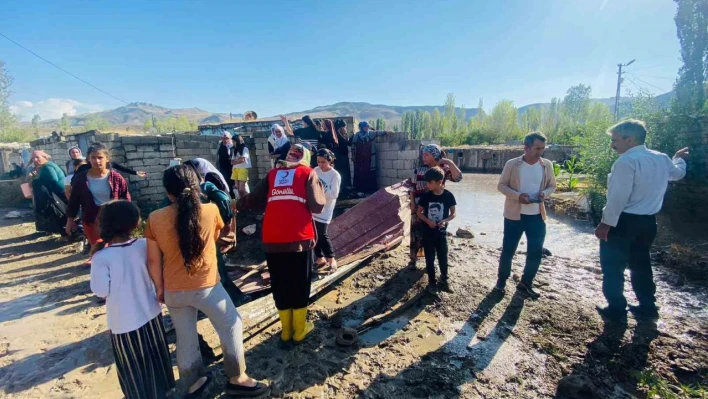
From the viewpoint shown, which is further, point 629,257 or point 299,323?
point 629,257

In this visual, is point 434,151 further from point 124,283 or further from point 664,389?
point 124,283

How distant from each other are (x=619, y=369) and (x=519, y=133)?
5477cm

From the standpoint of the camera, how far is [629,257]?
3211 millimetres

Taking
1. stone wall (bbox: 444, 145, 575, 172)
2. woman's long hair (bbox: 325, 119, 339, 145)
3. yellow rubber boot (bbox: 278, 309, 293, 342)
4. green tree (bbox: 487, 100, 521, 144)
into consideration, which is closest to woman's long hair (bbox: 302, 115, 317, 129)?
woman's long hair (bbox: 325, 119, 339, 145)

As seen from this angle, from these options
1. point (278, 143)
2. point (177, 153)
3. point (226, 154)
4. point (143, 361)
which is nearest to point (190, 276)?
point (143, 361)

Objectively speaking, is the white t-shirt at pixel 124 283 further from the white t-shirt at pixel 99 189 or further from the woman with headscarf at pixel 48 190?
the woman with headscarf at pixel 48 190

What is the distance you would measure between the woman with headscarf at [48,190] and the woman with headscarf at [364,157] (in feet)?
20.5

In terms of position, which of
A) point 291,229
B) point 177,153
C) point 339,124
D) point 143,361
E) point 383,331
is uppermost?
point 339,124

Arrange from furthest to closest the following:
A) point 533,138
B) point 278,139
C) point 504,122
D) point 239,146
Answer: point 504,122 < point 239,146 < point 278,139 < point 533,138

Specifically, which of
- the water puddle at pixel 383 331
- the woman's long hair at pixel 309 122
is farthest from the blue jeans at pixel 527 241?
the woman's long hair at pixel 309 122

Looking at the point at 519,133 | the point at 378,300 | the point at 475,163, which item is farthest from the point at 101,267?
the point at 519,133

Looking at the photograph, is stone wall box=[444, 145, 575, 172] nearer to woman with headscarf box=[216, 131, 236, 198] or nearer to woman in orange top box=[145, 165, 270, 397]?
woman with headscarf box=[216, 131, 236, 198]

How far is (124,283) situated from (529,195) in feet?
12.5

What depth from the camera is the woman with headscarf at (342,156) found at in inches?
319
